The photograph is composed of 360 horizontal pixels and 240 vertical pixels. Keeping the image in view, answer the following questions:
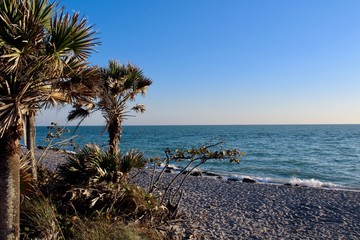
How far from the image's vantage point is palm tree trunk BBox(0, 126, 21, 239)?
194 inches

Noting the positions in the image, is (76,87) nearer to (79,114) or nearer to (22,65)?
(22,65)

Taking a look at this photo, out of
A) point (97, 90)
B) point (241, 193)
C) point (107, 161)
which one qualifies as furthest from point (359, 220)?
point (97, 90)

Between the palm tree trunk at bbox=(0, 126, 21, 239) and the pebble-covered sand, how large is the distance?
3646 millimetres

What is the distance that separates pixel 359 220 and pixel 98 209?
7.80 m

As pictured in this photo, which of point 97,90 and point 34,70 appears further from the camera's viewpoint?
point 97,90

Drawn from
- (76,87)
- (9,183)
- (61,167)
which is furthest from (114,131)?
(9,183)

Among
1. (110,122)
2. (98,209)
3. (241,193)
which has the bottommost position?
(241,193)

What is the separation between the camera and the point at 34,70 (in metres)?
4.95

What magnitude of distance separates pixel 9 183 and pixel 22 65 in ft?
5.77

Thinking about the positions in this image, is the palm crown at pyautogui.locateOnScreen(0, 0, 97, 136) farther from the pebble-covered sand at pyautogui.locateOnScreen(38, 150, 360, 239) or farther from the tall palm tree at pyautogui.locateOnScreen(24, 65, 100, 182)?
the pebble-covered sand at pyautogui.locateOnScreen(38, 150, 360, 239)

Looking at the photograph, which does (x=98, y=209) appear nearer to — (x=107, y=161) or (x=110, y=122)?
(x=107, y=161)

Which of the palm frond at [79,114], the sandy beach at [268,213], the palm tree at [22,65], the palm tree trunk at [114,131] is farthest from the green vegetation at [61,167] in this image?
the palm tree trunk at [114,131]

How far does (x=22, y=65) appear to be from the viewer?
4.88 meters

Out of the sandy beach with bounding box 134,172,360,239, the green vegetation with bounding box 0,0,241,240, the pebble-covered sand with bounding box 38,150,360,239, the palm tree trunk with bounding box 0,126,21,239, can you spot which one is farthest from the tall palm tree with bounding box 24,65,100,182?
the sandy beach with bounding box 134,172,360,239
